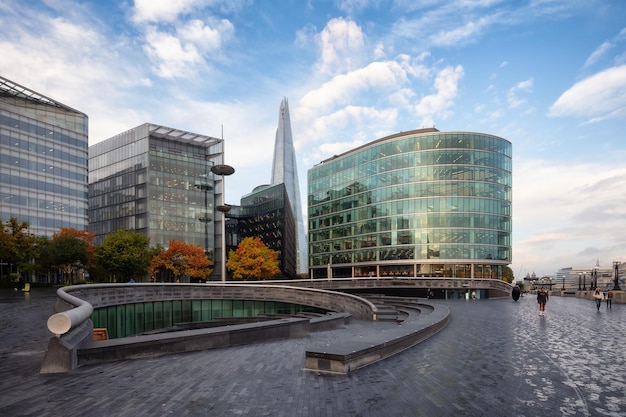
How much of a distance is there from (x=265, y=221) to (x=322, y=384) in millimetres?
105794

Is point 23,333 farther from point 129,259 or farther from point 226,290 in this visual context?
point 129,259

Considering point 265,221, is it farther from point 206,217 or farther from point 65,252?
point 65,252

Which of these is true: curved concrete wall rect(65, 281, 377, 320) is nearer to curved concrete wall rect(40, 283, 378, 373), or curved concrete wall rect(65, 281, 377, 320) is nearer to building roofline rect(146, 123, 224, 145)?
curved concrete wall rect(40, 283, 378, 373)

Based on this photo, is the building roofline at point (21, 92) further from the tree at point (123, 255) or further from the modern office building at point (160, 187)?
the tree at point (123, 255)

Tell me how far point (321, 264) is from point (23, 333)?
79179 millimetres

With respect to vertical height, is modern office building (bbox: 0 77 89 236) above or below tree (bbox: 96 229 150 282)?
above

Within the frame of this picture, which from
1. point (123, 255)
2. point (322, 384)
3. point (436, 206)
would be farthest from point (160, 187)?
point (322, 384)

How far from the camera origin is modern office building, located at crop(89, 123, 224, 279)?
81838 millimetres

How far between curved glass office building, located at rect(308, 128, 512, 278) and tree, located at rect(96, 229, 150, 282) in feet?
142

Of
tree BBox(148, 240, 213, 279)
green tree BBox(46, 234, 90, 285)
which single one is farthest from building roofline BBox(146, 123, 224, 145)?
green tree BBox(46, 234, 90, 285)

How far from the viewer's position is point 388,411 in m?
7.21

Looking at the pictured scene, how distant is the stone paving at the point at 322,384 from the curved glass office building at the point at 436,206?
6052cm

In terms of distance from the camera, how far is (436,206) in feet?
241

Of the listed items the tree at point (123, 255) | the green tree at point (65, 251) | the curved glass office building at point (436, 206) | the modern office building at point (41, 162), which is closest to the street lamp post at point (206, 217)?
the modern office building at point (41, 162)
